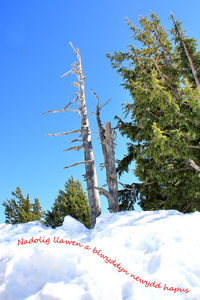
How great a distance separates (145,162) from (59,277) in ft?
28.5

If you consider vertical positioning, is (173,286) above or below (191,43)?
below

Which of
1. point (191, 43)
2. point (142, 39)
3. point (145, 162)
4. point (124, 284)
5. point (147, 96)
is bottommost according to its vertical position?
point (124, 284)

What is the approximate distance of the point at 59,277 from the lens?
3334 millimetres

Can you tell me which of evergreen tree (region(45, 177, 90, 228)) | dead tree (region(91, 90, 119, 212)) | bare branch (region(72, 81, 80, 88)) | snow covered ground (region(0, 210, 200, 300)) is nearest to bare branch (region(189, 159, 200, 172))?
dead tree (region(91, 90, 119, 212))

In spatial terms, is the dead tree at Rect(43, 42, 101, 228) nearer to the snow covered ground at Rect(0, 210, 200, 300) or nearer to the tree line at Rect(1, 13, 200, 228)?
the tree line at Rect(1, 13, 200, 228)

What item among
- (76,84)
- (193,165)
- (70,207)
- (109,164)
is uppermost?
(76,84)

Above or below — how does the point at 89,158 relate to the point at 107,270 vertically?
above

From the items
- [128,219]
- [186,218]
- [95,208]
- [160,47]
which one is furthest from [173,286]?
[160,47]

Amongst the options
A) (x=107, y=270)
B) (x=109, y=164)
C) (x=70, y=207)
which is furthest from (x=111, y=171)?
(x=70, y=207)

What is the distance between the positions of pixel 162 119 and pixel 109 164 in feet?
12.0

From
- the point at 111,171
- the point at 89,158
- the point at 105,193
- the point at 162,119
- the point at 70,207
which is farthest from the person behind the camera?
the point at 70,207

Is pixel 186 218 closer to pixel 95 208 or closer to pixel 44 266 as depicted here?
pixel 44 266

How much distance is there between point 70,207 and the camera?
22.0 meters

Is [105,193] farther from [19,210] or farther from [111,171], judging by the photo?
[19,210]
